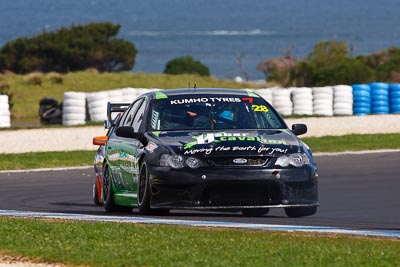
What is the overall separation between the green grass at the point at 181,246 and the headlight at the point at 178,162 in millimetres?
1607

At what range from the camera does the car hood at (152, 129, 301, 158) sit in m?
14.7

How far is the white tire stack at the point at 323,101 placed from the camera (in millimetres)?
41188

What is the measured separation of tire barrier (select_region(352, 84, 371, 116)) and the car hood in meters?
26.0

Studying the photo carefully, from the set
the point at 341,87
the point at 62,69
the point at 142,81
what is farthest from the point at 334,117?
the point at 62,69

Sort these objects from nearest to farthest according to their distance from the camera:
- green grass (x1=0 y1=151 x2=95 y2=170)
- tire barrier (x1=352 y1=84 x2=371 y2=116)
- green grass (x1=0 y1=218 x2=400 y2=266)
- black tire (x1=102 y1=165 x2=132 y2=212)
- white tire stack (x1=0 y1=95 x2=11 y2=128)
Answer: green grass (x1=0 y1=218 x2=400 y2=266)
black tire (x1=102 y1=165 x2=132 y2=212)
green grass (x1=0 y1=151 x2=95 y2=170)
white tire stack (x1=0 y1=95 x2=11 y2=128)
tire barrier (x1=352 y1=84 x2=371 y2=116)

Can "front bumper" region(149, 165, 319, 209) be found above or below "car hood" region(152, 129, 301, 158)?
below

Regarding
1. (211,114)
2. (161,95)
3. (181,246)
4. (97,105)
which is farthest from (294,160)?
(97,105)

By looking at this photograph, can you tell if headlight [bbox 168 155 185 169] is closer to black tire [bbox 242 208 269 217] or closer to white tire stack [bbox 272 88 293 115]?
black tire [bbox 242 208 269 217]

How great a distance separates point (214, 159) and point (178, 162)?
0.37 m

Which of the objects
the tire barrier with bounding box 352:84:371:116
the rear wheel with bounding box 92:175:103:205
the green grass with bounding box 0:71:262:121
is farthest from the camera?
the green grass with bounding box 0:71:262:121

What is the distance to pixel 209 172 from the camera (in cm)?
1457

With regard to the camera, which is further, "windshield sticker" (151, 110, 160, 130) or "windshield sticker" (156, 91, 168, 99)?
"windshield sticker" (156, 91, 168, 99)

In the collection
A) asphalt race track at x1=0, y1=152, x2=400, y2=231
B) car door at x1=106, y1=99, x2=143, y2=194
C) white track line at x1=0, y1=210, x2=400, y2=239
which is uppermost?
car door at x1=106, y1=99, x2=143, y2=194

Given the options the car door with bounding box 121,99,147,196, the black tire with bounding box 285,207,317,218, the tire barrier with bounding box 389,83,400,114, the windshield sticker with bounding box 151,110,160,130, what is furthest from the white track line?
the tire barrier with bounding box 389,83,400,114
